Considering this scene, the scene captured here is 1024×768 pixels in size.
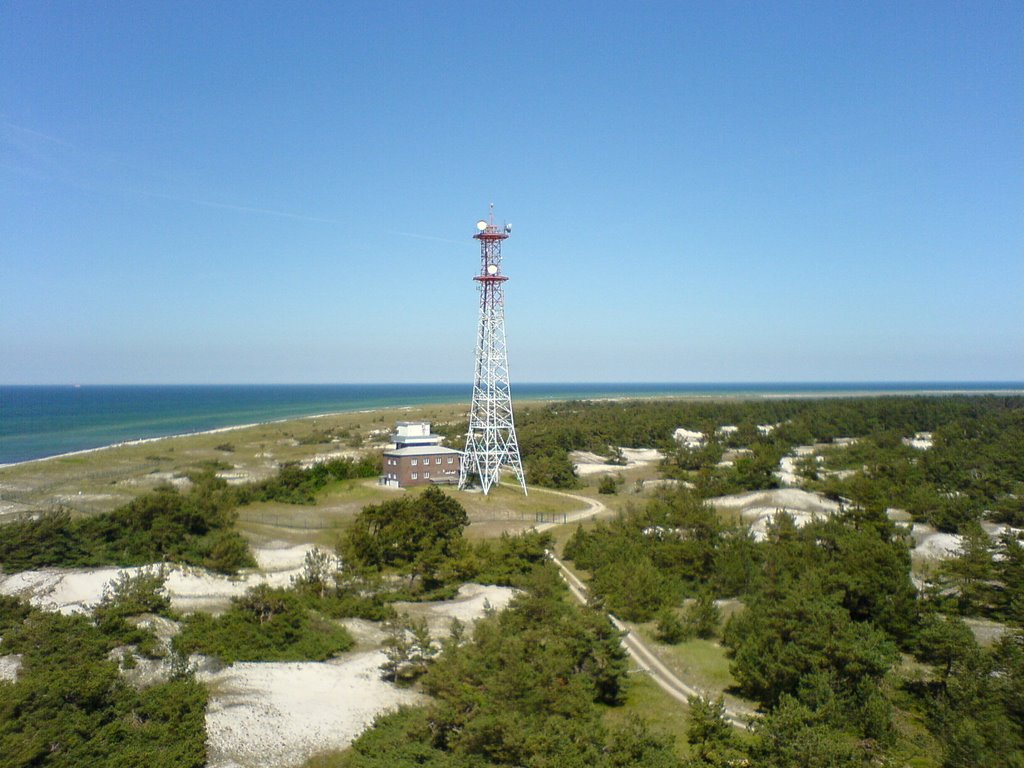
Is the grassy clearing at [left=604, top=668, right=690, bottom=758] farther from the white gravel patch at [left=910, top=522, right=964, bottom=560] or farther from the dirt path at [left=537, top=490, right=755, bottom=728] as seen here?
the white gravel patch at [left=910, top=522, right=964, bottom=560]

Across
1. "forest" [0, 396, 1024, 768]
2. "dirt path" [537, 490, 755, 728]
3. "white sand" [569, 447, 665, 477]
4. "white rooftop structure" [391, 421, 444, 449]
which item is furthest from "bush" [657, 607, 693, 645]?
"white sand" [569, 447, 665, 477]

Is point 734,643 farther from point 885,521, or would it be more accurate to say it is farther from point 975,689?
point 885,521

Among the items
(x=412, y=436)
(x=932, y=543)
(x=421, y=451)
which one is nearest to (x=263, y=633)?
(x=421, y=451)

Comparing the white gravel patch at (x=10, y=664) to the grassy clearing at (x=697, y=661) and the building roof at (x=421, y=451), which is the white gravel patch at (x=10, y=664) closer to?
the grassy clearing at (x=697, y=661)

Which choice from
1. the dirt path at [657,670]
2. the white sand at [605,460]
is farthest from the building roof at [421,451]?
the dirt path at [657,670]

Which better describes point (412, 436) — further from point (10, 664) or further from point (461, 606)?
point (10, 664)

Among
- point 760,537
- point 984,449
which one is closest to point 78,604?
point 760,537
